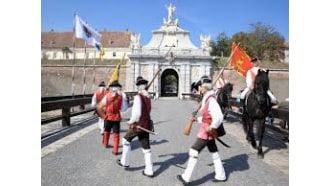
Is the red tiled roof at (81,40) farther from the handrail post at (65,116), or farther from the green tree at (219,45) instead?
the handrail post at (65,116)

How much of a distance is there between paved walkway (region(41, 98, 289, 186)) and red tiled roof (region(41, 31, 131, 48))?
69497 millimetres

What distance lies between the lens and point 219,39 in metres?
73.4

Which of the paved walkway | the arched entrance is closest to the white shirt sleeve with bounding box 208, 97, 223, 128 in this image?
the paved walkway

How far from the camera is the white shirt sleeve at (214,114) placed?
5.12 metres

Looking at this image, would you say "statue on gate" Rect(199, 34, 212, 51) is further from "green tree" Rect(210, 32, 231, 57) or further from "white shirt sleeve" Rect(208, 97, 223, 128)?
"white shirt sleeve" Rect(208, 97, 223, 128)

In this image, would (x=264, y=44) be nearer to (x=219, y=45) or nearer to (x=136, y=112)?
(x=219, y=45)

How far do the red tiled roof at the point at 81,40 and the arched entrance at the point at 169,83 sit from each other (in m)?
12.0

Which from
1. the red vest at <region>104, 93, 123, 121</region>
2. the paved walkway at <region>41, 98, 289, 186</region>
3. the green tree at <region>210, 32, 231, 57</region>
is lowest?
the paved walkway at <region>41, 98, 289, 186</region>

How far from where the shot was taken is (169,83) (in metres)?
85.4

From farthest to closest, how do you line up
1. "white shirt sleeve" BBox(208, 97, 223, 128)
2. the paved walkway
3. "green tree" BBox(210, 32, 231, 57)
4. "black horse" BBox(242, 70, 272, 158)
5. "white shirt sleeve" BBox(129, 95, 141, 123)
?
"green tree" BBox(210, 32, 231, 57)
"black horse" BBox(242, 70, 272, 158)
"white shirt sleeve" BBox(129, 95, 141, 123)
the paved walkway
"white shirt sleeve" BBox(208, 97, 223, 128)

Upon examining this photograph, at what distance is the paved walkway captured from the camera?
17.3ft

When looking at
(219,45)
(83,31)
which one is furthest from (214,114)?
(219,45)

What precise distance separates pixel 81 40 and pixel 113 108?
7205 cm

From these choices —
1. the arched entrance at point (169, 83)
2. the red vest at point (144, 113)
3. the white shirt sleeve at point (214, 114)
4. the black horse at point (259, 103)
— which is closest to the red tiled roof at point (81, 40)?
the arched entrance at point (169, 83)
